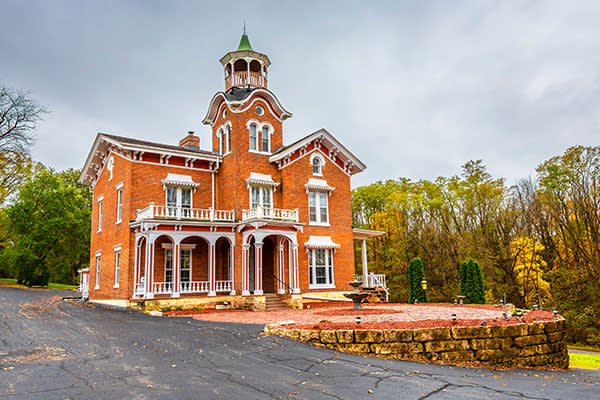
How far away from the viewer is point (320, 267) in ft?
81.1

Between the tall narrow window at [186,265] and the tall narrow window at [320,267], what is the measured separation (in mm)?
6681

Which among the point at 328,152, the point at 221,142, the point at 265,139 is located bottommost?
the point at 328,152

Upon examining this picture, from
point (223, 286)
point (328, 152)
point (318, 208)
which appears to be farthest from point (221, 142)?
point (223, 286)

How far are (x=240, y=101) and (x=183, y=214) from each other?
7230mm

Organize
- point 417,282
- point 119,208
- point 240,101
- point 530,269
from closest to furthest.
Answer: point 119,208, point 240,101, point 417,282, point 530,269

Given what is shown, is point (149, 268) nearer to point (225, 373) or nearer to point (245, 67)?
point (225, 373)

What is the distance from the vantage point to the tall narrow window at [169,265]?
21484 millimetres

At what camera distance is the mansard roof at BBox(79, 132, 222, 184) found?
69.0ft

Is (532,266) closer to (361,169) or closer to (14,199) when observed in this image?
(361,169)

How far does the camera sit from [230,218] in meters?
22.4

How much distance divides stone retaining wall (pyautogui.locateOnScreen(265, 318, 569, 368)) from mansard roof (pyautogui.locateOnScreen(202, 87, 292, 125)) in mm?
16594

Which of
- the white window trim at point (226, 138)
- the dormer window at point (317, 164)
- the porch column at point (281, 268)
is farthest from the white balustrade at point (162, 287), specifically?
the dormer window at point (317, 164)

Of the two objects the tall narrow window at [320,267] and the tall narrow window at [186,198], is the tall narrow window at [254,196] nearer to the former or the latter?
the tall narrow window at [186,198]

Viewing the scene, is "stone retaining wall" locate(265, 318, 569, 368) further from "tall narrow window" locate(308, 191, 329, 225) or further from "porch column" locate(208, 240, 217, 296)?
"tall narrow window" locate(308, 191, 329, 225)
